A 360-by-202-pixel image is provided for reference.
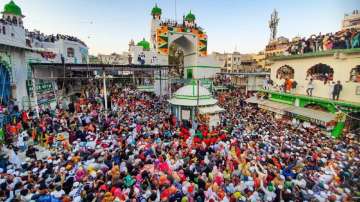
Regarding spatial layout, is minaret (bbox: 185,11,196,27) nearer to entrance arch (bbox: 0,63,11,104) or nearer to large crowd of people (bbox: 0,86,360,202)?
large crowd of people (bbox: 0,86,360,202)

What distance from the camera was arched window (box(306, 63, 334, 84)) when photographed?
1406 cm

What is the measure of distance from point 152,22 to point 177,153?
1007 inches

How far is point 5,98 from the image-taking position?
439 inches

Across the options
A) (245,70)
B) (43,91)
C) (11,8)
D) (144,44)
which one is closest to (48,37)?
(11,8)

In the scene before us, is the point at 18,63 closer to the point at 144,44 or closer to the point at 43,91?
the point at 43,91

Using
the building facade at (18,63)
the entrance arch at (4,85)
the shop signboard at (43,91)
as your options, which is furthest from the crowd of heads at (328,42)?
the entrance arch at (4,85)

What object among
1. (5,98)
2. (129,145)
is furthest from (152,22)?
(129,145)

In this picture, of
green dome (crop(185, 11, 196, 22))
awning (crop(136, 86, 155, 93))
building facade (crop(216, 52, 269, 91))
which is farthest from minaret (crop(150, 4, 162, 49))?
building facade (crop(216, 52, 269, 91))

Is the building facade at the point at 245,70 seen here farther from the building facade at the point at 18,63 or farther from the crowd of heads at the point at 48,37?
the building facade at the point at 18,63

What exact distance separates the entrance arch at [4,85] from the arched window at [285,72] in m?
19.6

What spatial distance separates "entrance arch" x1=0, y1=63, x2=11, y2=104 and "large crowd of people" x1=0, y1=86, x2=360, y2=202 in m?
1.06

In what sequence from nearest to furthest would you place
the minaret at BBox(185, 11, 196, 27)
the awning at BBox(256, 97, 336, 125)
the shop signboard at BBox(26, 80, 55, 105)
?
the shop signboard at BBox(26, 80, 55, 105), the awning at BBox(256, 97, 336, 125), the minaret at BBox(185, 11, 196, 27)

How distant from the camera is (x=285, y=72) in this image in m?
18.0

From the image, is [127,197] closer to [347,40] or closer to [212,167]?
[212,167]
